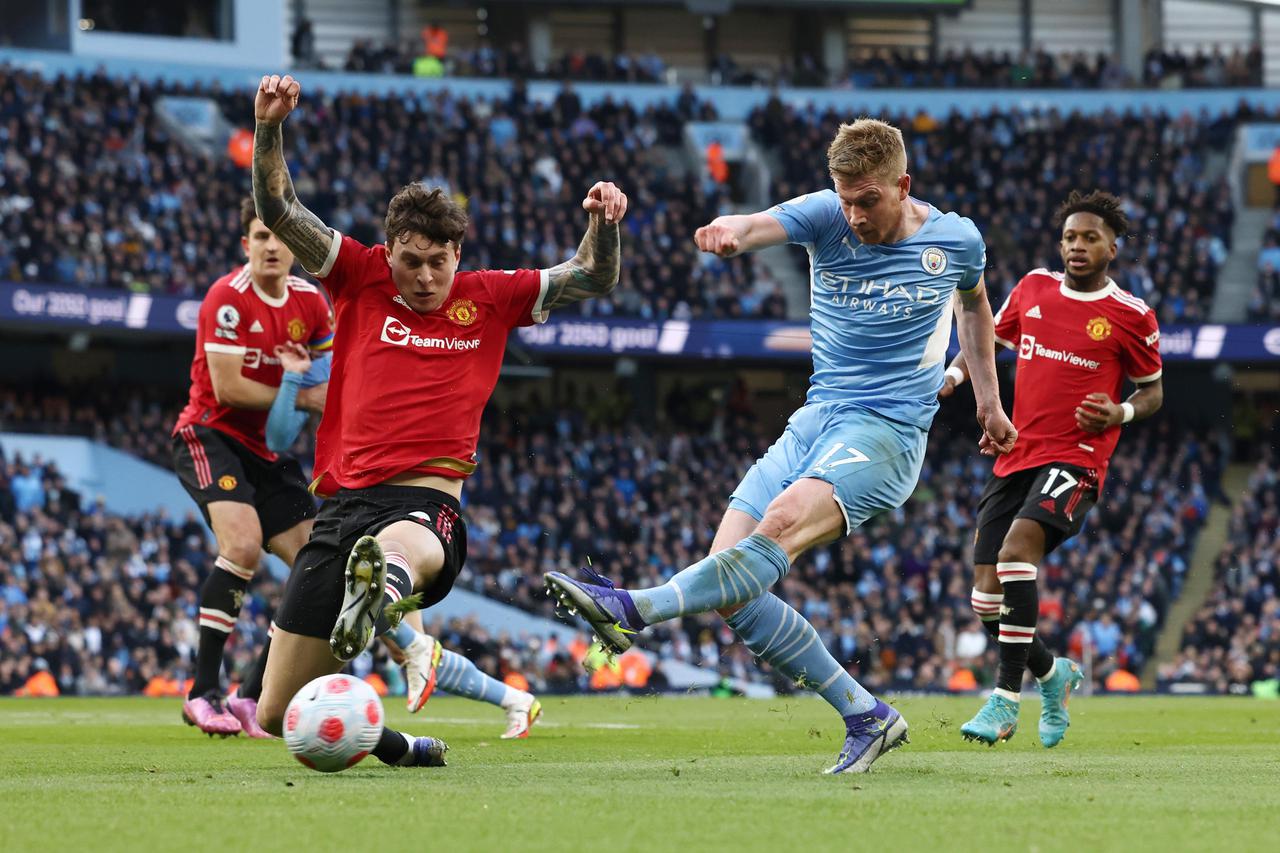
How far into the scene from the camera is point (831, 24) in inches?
1740

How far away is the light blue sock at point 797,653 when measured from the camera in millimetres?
7121

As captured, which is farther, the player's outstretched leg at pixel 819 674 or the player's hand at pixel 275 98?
the player's outstretched leg at pixel 819 674

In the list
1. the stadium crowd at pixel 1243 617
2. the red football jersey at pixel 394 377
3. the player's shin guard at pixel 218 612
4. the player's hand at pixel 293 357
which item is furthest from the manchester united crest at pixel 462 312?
the stadium crowd at pixel 1243 617

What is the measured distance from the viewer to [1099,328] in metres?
10.2

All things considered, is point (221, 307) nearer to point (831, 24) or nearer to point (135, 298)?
point (135, 298)

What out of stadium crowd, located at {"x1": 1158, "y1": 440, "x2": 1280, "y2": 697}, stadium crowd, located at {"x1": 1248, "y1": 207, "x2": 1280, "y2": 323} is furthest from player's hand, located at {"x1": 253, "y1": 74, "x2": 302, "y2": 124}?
stadium crowd, located at {"x1": 1248, "y1": 207, "x2": 1280, "y2": 323}

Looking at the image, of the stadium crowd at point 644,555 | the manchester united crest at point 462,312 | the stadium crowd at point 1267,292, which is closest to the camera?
the manchester united crest at point 462,312

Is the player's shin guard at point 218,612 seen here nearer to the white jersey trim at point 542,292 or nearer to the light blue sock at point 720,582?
the white jersey trim at point 542,292

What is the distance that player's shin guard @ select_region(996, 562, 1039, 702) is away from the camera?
31.9ft

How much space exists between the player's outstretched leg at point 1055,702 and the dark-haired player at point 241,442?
4369 mm

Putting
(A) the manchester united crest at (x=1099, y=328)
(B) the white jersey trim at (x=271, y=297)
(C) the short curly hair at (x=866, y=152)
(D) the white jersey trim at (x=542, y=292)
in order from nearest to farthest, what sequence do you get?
(C) the short curly hair at (x=866, y=152), (D) the white jersey trim at (x=542, y=292), (A) the manchester united crest at (x=1099, y=328), (B) the white jersey trim at (x=271, y=297)

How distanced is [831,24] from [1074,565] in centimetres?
1901

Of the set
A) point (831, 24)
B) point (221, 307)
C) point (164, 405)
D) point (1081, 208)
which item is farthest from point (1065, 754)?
point (831, 24)

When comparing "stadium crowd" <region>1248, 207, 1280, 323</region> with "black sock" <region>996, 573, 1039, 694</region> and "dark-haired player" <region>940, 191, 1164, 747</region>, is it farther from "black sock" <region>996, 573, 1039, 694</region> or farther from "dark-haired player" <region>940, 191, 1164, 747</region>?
"black sock" <region>996, 573, 1039, 694</region>
